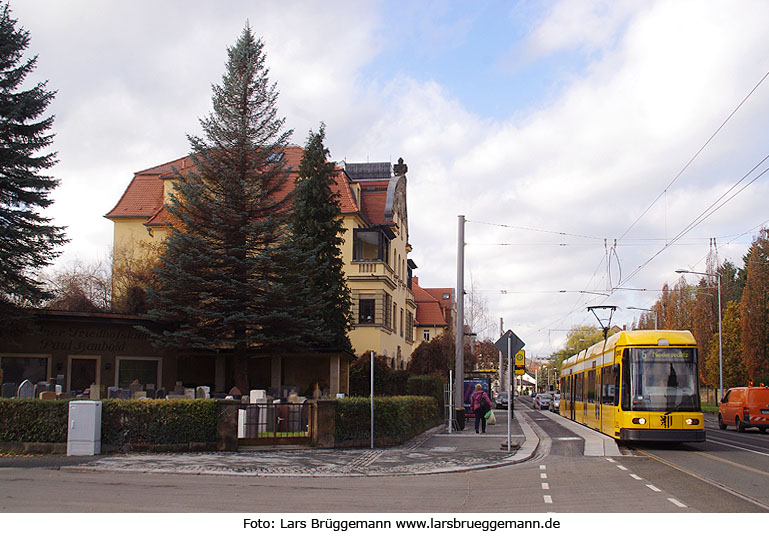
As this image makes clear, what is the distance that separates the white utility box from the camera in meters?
16.7

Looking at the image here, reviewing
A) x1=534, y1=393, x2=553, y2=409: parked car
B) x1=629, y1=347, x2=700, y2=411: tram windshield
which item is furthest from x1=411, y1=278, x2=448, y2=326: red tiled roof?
x1=629, y1=347, x2=700, y2=411: tram windshield

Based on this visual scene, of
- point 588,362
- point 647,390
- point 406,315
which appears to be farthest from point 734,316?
point 647,390

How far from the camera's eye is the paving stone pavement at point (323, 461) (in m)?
14.6

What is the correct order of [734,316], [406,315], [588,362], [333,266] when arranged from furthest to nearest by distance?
1. [734,316]
2. [406,315]
3. [333,266]
4. [588,362]

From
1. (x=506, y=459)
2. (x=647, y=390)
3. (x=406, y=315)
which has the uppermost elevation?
(x=406, y=315)

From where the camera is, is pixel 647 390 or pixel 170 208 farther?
pixel 170 208

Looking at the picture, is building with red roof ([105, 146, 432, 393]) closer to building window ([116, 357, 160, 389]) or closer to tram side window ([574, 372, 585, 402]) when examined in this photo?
building window ([116, 357, 160, 389])

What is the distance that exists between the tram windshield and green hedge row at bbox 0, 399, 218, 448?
440 inches

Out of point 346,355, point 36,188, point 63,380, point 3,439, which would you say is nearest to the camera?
point 3,439

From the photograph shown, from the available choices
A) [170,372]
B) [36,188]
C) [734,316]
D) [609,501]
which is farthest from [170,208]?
[734,316]

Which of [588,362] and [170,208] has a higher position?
[170,208]

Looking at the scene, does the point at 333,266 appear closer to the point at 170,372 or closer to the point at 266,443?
the point at 170,372

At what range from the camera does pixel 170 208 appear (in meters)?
28.3

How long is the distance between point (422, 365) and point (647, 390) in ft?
113
